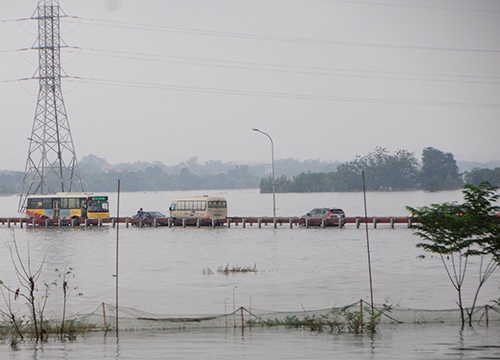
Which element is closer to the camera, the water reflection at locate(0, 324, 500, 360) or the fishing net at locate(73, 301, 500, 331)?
the water reflection at locate(0, 324, 500, 360)

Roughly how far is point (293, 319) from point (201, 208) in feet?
204

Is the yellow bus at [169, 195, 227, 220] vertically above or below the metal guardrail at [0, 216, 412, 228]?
above

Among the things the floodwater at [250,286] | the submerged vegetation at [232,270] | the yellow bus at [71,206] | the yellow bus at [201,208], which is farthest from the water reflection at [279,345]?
the yellow bus at [71,206]

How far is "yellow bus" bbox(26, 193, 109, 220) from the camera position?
86.6 meters

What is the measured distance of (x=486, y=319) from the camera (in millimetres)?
23984

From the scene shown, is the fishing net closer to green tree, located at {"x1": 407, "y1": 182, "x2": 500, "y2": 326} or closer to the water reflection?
the water reflection

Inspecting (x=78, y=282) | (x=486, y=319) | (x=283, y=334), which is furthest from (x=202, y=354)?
(x=78, y=282)

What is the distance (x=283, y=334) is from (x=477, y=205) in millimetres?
7298

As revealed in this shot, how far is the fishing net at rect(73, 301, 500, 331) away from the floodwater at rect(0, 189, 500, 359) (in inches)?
14.0

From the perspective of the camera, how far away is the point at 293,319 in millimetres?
23547

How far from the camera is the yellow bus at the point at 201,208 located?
84688 mm

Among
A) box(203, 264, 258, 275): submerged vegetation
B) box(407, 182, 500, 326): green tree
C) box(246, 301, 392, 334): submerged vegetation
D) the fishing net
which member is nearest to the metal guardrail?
box(203, 264, 258, 275): submerged vegetation

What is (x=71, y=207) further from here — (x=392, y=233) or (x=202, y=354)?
(x=202, y=354)

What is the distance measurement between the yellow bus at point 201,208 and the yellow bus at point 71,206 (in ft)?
25.0
